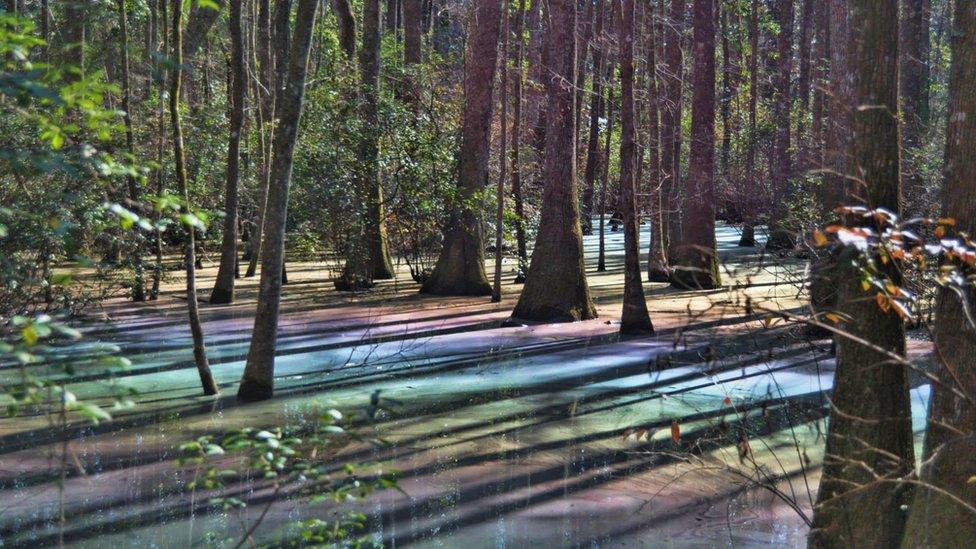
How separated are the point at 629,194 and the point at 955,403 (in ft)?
38.3

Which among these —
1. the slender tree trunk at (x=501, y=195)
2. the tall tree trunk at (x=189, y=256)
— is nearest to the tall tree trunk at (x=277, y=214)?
the tall tree trunk at (x=189, y=256)

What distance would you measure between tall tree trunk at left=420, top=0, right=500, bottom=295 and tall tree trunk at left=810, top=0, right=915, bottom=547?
618 inches

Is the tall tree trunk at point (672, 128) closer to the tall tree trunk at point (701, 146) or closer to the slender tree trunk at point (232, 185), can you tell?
the tall tree trunk at point (701, 146)

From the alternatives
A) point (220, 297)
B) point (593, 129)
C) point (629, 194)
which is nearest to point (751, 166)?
point (593, 129)

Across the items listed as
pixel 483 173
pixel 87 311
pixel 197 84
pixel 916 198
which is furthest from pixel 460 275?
pixel 197 84

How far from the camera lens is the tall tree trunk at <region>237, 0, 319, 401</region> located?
11.1 meters

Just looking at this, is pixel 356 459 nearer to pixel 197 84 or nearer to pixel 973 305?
pixel 973 305

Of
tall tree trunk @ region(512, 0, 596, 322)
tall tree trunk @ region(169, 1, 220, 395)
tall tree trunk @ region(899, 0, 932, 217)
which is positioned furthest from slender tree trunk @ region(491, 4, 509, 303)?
tall tree trunk @ region(169, 1, 220, 395)

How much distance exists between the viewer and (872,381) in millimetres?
5973

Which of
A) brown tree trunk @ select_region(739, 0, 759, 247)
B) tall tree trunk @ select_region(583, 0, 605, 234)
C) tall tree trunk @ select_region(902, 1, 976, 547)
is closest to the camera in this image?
tall tree trunk @ select_region(902, 1, 976, 547)

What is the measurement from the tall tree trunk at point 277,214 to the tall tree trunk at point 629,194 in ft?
21.6

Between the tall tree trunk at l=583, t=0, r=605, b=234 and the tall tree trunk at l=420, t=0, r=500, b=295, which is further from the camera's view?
the tall tree trunk at l=583, t=0, r=605, b=234

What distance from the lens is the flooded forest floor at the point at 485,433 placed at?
24.7 ft

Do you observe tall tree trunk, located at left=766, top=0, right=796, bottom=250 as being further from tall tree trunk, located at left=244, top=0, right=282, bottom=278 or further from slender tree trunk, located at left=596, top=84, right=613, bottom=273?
tall tree trunk, located at left=244, top=0, right=282, bottom=278
